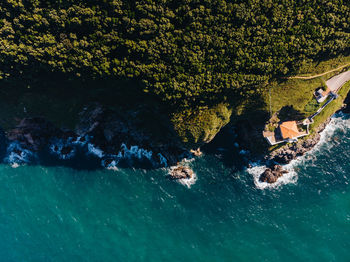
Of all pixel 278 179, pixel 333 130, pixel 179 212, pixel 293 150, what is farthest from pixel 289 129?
pixel 179 212

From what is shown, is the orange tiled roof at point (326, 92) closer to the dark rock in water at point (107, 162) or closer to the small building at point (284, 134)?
the small building at point (284, 134)

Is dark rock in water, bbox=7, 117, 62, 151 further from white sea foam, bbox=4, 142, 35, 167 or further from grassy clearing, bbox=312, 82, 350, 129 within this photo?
grassy clearing, bbox=312, 82, 350, 129

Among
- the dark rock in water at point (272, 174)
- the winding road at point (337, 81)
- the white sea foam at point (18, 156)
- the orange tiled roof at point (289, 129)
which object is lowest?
the dark rock in water at point (272, 174)

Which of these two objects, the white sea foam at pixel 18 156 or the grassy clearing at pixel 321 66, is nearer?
the grassy clearing at pixel 321 66

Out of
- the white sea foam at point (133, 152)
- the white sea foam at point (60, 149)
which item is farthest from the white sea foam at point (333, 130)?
the white sea foam at point (60, 149)

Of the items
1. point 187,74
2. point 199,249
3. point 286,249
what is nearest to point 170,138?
point 187,74

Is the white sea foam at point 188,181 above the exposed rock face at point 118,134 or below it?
below

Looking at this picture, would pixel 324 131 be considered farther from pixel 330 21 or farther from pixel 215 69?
pixel 215 69
